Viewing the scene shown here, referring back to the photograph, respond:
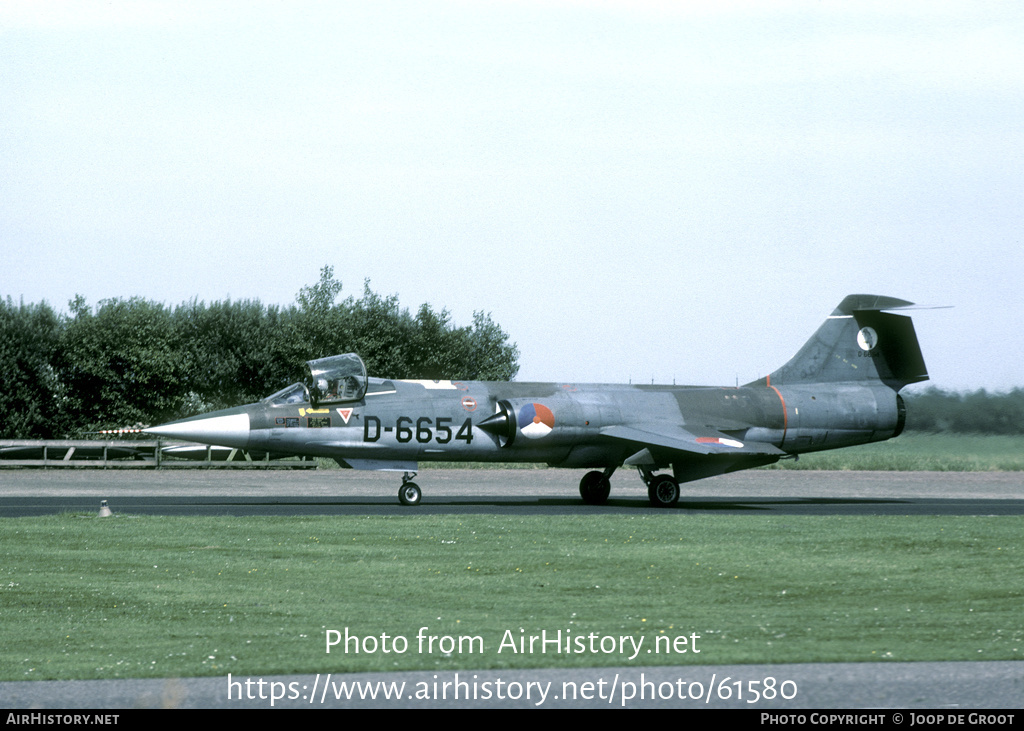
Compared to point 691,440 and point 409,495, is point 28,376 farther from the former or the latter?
point 691,440

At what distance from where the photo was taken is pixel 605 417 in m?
28.6

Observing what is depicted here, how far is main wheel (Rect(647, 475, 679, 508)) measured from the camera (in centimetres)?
2762

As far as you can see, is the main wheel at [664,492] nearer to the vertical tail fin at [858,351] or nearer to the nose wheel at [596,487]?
the nose wheel at [596,487]

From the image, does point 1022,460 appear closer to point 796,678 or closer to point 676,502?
point 676,502

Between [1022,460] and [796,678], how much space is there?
86.8 ft

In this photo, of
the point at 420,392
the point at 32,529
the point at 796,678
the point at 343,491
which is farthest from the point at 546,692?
the point at 343,491

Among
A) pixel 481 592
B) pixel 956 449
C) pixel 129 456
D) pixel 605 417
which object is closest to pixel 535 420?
pixel 605 417

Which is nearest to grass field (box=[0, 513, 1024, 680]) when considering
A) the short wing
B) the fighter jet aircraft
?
the fighter jet aircraft

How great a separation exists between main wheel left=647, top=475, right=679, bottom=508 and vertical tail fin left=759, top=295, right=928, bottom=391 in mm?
5080

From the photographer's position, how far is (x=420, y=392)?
2769 centimetres

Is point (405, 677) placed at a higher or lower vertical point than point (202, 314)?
lower

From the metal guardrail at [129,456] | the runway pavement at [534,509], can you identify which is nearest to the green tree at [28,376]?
the metal guardrail at [129,456]

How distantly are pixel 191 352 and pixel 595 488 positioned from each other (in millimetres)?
38389

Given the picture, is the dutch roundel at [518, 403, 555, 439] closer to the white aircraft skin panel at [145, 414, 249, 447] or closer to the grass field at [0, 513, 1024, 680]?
the white aircraft skin panel at [145, 414, 249, 447]
